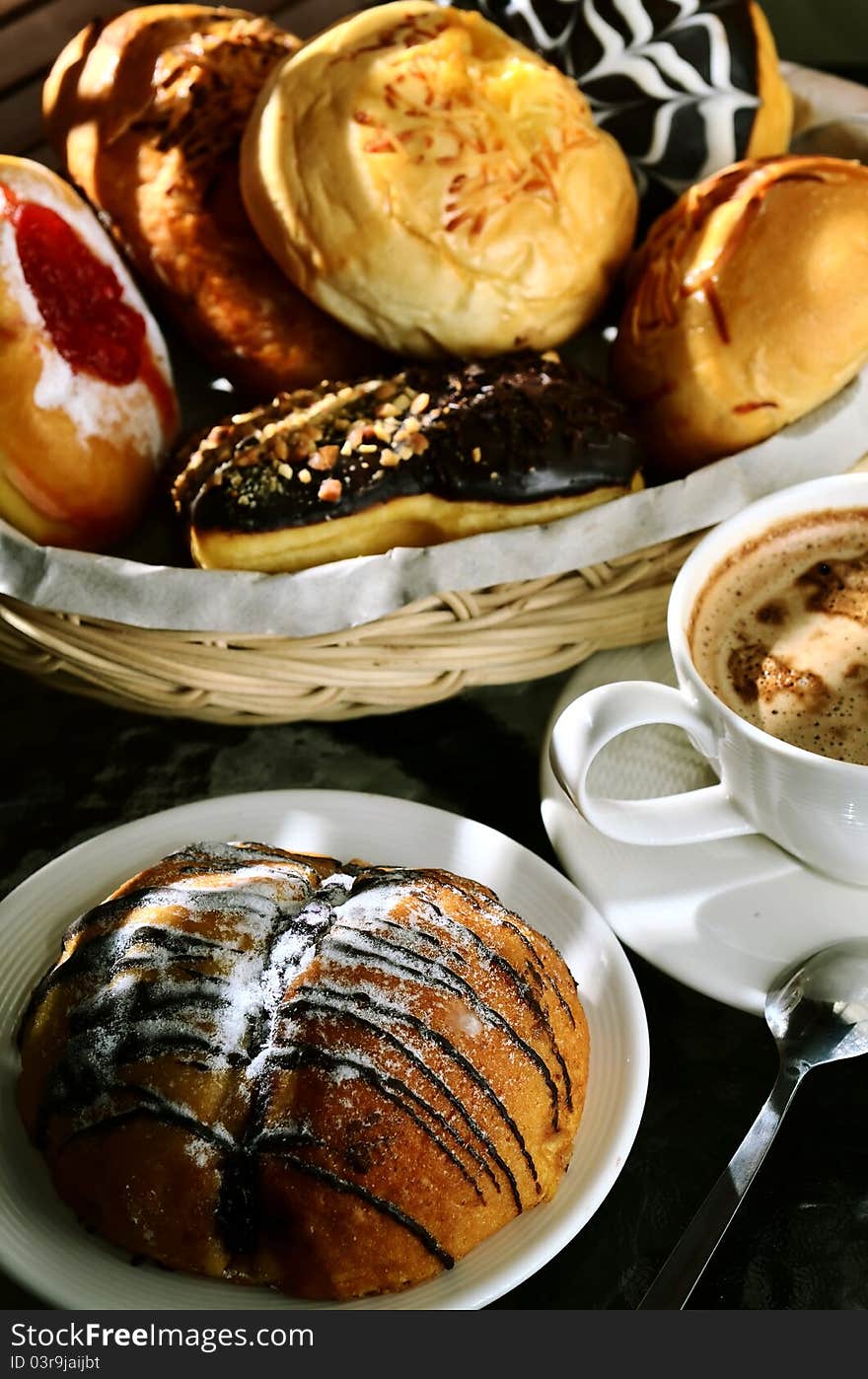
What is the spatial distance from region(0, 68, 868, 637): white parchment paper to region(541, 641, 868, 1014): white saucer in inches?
5.9

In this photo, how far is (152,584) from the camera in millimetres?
897

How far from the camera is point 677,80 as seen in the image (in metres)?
1.17

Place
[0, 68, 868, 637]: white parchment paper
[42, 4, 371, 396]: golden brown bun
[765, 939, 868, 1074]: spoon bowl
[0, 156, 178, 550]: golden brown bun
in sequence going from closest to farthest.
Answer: [765, 939, 868, 1074]: spoon bowl, [0, 68, 868, 637]: white parchment paper, [0, 156, 178, 550]: golden brown bun, [42, 4, 371, 396]: golden brown bun

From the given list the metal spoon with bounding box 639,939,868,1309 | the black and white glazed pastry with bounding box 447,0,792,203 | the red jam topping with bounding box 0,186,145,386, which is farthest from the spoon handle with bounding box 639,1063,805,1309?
the black and white glazed pastry with bounding box 447,0,792,203

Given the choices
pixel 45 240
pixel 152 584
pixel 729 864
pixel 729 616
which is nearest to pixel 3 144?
pixel 45 240

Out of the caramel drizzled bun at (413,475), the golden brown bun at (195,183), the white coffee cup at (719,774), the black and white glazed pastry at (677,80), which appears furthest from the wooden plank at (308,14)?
the white coffee cup at (719,774)

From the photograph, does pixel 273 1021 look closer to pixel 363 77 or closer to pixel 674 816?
pixel 674 816

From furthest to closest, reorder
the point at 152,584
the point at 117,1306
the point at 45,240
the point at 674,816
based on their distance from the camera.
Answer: the point at 45,240
the point at 152,584
the point at 674,816
the point at 117,1306

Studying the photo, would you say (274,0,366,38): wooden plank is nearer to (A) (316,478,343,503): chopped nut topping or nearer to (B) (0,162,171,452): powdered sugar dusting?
(B) (0,162,171,452): powdered sugar dusting

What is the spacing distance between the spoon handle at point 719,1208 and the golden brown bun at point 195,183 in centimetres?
73

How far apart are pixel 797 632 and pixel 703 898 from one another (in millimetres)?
186

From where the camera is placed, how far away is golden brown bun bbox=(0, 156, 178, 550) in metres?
1.00

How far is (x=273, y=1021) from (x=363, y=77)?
2.58ft

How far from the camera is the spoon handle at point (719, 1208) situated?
614 mm
